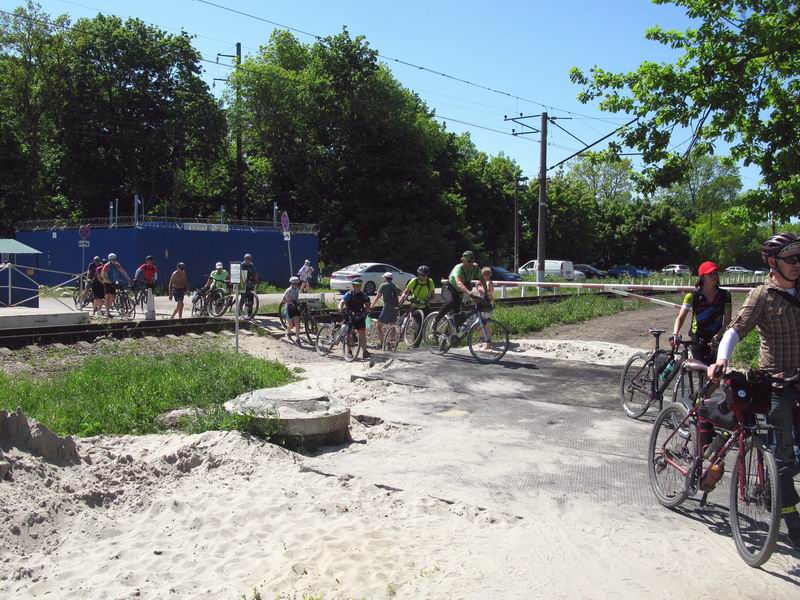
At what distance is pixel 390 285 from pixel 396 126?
3548 centimetres

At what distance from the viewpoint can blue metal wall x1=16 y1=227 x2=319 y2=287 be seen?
33844 millimetres

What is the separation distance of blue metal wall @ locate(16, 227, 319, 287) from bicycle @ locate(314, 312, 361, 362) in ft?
67.0

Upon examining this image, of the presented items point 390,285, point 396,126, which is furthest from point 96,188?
point 390,285

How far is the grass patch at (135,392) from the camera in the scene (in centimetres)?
798

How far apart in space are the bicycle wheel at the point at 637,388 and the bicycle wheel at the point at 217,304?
1357 cm

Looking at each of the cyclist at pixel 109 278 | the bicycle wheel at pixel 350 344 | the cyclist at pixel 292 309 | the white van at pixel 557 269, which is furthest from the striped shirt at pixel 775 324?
the white van at pixel 557 269

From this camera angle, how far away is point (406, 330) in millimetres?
15531

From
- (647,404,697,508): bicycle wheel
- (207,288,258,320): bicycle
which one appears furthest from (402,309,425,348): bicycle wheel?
(647,404,697,508): bicycle wheel

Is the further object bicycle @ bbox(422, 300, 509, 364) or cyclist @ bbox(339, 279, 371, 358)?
cyclist @ bbox(339, 279, 371, 358)

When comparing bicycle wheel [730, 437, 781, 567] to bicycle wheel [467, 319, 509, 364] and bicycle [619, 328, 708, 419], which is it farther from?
bicycle wheel [467, 319, 509, 364]

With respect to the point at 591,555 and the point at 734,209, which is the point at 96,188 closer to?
the point at 734,209

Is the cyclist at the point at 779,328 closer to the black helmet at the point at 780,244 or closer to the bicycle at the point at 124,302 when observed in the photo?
the black helmet at the point at 780,244

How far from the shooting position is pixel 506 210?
6041cm

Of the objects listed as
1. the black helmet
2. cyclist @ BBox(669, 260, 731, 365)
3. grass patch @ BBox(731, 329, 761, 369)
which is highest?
the black helmet
